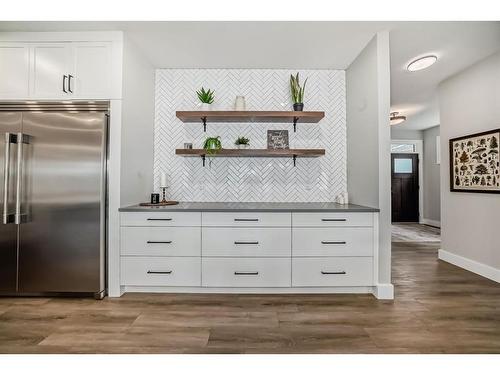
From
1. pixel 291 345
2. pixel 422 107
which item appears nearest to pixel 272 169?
pixel 291 345

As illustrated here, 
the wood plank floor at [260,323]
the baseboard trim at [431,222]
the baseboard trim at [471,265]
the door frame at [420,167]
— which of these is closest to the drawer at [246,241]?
the wood plank floor at [260,323]

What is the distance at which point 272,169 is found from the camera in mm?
3527

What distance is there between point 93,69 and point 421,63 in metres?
3.50

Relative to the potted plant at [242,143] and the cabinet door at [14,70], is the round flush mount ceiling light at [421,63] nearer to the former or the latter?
the potted plant at [242,143]

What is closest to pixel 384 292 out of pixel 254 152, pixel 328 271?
pixel 328 271

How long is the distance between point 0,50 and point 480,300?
4935 mm

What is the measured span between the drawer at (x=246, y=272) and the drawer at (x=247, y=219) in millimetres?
326

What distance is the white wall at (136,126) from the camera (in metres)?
2.78

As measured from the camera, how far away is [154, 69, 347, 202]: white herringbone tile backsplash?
3518 millimetres

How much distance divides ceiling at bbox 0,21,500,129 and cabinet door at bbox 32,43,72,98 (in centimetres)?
17

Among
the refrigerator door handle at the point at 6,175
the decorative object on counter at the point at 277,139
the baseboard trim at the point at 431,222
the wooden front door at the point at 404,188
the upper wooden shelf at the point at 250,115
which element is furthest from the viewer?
the wooden front door at the point at 404,188

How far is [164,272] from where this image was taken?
9.02 ft

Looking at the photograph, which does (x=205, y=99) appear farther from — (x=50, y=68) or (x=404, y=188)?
(x=404, y=188)

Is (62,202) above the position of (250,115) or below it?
below
